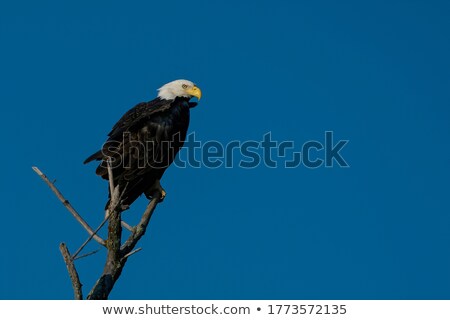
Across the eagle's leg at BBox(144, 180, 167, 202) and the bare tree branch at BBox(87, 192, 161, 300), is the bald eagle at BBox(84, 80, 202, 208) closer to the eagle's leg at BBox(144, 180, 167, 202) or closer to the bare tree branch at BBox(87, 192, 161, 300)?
the eagle's leg at BBox(144, 180, 167, 202)

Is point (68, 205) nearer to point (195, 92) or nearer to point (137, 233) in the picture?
point (137, 233)

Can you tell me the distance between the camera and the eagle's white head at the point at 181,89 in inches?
477

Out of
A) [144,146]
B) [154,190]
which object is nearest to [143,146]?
[144,146]

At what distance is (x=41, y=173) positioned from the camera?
7742 millimetres

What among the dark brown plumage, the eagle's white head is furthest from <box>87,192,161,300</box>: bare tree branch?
the eagle's white head

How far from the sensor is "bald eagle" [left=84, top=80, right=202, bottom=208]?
32.7ft

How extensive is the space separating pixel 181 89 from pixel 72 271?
223 inches

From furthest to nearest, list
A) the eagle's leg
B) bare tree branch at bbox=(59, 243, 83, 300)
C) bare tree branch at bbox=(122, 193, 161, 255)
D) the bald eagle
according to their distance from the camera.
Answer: the eagle's leg
the bald eagle
bare tree branch at bbox=(122, 193, 161, 255)
bare tree branch at bbox=(59, 243, 83, 300)

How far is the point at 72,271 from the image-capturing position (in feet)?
23.4

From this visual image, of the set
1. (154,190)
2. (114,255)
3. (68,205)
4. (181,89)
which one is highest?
(181,89)

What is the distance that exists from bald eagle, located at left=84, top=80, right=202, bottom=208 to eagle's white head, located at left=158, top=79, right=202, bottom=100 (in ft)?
2.61

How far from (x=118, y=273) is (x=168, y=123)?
11.2 feet
